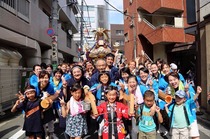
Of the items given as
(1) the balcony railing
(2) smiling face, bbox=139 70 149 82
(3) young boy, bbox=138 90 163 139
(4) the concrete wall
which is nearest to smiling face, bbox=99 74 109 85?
(3) young boy, bbox=138 90 163 139

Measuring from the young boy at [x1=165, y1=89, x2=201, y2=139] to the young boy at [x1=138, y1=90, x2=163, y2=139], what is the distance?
0.31m

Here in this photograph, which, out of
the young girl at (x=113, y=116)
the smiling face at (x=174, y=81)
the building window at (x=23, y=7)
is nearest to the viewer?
the young girl at (x=113, y=116)

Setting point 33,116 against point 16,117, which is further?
point 16,117

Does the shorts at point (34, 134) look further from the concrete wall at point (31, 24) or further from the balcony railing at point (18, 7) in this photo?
the balcony railing at point (18, 7)

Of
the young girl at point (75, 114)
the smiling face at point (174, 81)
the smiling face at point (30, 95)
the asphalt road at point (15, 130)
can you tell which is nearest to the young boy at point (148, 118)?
the smiling face at point (174, 81)

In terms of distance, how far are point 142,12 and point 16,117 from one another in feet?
53.7

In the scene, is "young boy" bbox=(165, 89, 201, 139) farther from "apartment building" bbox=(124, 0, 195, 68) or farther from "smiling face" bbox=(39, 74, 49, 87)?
"apartment building" bbox=(124, 0, 195, 68)

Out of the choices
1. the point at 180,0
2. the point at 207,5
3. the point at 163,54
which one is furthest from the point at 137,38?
the point at 207,5

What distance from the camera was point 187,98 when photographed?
384 centimetres

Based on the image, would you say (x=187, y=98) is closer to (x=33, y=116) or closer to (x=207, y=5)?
(x=33, y=116)

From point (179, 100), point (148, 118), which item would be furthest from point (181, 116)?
point (148, 118)

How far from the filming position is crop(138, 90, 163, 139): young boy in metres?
3.59

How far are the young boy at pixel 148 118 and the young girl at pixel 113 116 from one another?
0.36 metres

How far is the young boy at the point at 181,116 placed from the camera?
12.0ft
